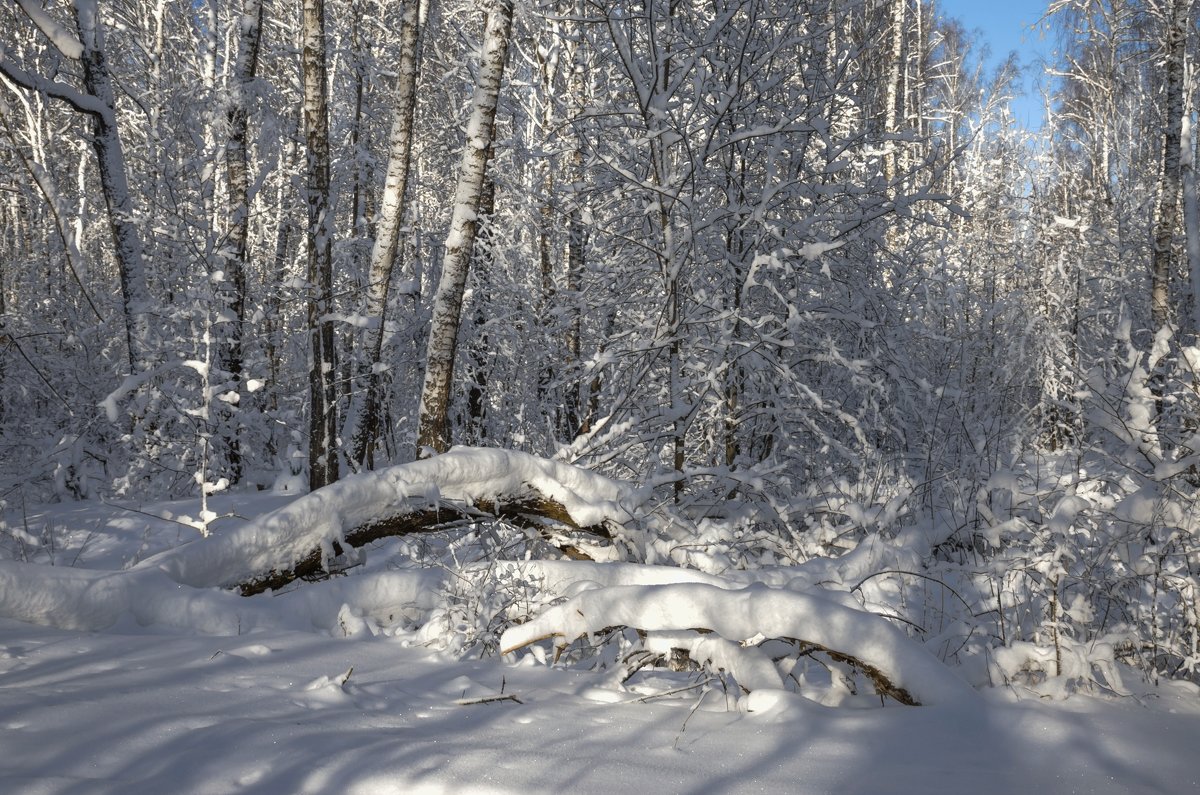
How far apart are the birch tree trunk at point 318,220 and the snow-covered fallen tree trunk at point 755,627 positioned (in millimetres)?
4904

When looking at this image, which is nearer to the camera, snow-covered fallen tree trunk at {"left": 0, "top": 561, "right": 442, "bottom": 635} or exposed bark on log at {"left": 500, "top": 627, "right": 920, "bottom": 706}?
exposed bark on log at {"left": 500, "top": 627, "right": 920, "bottom": 706}

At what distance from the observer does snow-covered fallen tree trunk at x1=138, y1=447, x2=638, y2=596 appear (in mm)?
3535

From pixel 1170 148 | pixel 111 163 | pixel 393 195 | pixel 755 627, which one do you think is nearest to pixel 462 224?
pixel 393 195

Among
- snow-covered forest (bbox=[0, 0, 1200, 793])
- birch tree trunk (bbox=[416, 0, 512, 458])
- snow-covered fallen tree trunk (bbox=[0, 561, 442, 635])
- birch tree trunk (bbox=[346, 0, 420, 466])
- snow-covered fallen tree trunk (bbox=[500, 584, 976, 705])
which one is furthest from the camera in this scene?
birch tree trunk (bbox=[346, 0, 420, 466])

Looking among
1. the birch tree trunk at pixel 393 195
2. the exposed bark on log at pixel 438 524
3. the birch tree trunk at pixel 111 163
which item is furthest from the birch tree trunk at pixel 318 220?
the exposed bark on log at pixel 438 524

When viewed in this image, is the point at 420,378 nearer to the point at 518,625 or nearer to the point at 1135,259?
the point at 518,625

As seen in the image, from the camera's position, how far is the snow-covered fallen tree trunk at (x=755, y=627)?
253cm

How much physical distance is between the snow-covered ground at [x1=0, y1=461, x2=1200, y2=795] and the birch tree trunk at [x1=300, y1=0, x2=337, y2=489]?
4.43 m

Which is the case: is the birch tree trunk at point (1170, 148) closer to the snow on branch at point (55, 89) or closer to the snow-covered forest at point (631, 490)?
the snow-covered forest at point (631, 490)

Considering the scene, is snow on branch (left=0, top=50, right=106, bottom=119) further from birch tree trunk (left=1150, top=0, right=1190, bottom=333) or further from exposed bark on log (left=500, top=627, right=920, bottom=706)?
birch tree trunk (left=1150, top=0, right=1190, bottom=333)

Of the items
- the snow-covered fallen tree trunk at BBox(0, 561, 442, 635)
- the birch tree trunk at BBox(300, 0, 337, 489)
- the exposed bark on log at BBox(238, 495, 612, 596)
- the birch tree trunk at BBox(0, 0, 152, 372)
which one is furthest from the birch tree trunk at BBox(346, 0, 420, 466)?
the snow-covered fallen tree trunk at BBox(0, 561, 442, 635)

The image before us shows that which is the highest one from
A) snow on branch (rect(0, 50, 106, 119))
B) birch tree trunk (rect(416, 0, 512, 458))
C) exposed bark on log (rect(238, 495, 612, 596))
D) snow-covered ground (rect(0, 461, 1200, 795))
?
snow on branch (rect(0, 50, 106, 119))

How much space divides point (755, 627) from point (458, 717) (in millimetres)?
1033

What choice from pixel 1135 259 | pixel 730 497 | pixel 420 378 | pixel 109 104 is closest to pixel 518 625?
pixel 730 497
